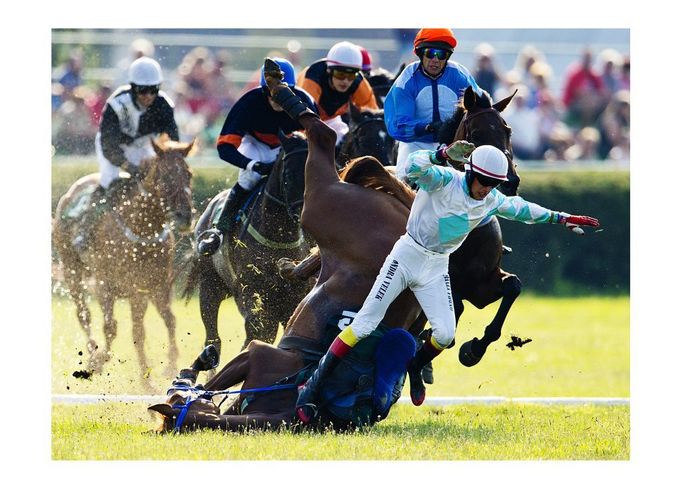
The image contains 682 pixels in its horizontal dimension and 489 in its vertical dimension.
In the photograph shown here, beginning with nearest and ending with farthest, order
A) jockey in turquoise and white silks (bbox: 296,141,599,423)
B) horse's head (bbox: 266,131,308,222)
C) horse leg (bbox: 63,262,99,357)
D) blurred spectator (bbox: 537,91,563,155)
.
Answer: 1. jockey in turquoise and white silks (bbox: 296,141,599,423)
2. horse's head (bbox: 266,131,308,222)
3. horse leg (bbox: 63,262,99,357)
4. blurred spectator (bbox: 537,91,563,155)

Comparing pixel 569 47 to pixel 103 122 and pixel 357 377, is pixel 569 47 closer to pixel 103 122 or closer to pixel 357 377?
pixel 103 122

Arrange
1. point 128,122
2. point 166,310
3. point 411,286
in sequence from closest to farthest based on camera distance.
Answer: point 411,286 < point 166,310 < point 128,122

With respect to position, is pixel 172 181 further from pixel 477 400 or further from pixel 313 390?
pixel 313 390

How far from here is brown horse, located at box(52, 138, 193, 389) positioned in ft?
42.0

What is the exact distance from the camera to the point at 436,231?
8.60 metres

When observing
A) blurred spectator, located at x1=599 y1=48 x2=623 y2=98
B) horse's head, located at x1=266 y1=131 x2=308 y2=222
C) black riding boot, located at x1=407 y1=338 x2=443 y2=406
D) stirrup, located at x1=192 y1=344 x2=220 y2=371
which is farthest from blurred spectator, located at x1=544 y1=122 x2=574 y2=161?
stirrup, located at x1=192 y1=344 x2=220 y2=371

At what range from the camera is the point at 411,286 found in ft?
28.7

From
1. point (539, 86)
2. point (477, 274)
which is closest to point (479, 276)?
point (477, 274)

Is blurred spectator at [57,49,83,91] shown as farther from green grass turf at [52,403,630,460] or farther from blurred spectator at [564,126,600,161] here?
green grass turf at [52,403,630,460]

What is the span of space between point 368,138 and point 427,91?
7.57 ft

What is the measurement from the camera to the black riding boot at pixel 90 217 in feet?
45.2

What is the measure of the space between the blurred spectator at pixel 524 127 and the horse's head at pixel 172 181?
308 inches

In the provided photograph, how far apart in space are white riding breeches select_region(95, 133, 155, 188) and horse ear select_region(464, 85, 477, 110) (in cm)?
500

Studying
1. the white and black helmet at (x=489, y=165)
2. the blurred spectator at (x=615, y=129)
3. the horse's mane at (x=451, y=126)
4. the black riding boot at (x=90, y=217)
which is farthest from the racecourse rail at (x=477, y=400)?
the blurred spectator at (x=615, y=129)
